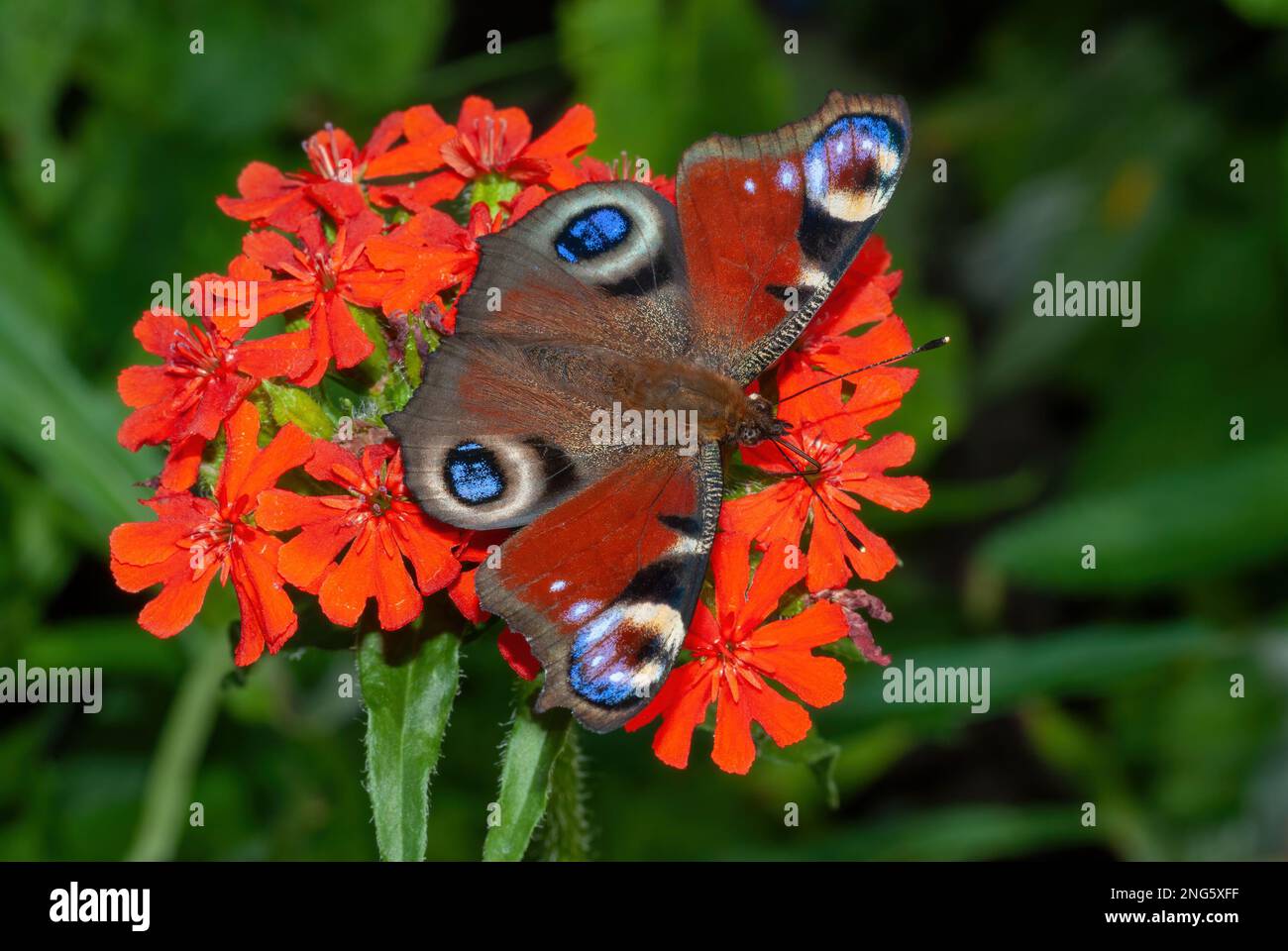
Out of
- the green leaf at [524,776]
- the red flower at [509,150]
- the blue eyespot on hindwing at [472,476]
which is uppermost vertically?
the red flower at [509,150]

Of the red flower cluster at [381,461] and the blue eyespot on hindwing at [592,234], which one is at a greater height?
the blue eyespot on hindwing at [592,234]

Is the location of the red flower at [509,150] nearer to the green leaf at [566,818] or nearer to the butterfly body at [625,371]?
the butterfly body at [625,371]

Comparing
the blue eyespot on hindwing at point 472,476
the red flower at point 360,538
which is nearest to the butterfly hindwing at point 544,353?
the blue eyespot on hindwing at point 472,476

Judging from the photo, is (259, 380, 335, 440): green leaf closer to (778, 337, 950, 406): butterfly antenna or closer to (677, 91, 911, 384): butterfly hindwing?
(677, 91, 911, 384): butterfly hindwing

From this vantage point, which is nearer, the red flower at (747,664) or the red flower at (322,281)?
the red flower at (747,664)

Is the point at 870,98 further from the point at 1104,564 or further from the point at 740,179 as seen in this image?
the point at 1104,564

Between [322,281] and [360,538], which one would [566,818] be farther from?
[322,281]

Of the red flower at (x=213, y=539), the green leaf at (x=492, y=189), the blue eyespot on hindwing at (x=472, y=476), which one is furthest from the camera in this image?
the green leaf at (x=492, y=189)

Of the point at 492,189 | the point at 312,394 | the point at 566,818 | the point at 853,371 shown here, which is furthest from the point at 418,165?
the point at 566,818
